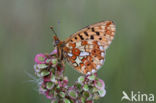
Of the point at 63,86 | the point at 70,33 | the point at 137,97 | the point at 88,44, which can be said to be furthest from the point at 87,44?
the point at 70,33

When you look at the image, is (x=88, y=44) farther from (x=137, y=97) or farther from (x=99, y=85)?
(x=137, y=97)

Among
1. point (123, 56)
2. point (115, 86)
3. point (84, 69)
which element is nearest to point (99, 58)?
point (84, 69)

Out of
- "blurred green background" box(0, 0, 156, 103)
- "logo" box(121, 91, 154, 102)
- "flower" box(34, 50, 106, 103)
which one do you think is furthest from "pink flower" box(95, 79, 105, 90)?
"blurred green background" box(0, 0, 156, 103)

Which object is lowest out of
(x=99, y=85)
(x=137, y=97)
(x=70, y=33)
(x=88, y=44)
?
(x=137, y=97)

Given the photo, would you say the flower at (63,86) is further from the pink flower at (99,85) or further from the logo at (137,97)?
the logo at (137,97)

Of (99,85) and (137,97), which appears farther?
(137,97)

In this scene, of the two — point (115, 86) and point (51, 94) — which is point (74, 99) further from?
point (115, 86)

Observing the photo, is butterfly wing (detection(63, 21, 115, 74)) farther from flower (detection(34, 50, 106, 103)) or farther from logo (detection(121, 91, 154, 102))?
logo (detection(121, 91, 154, 102))
